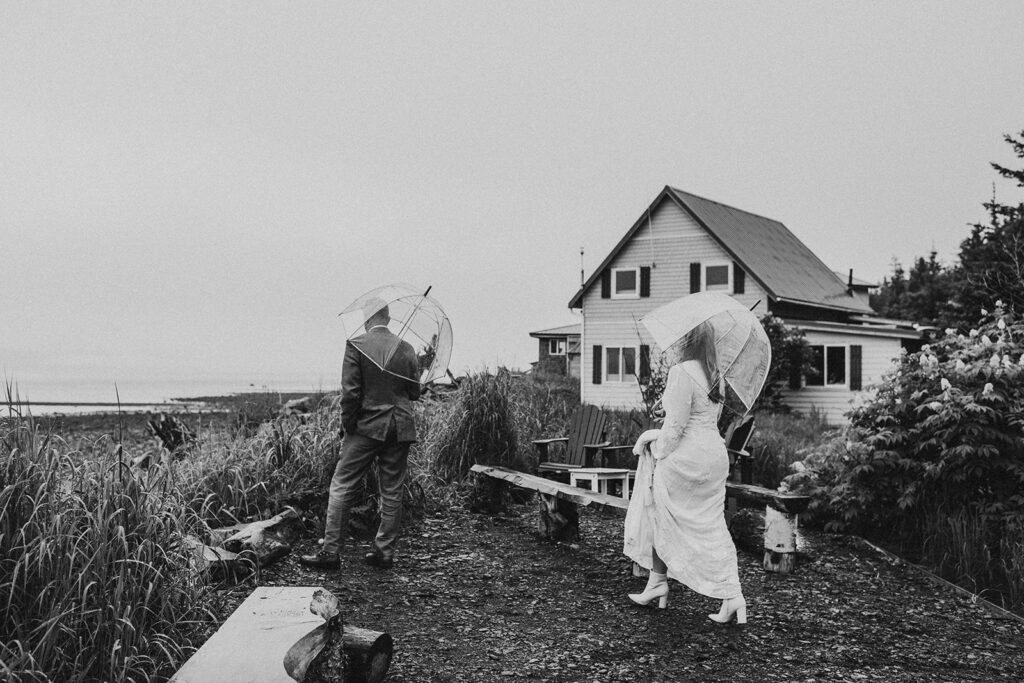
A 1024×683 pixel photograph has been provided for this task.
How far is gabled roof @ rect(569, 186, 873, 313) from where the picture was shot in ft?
88.5

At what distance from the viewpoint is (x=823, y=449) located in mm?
8656

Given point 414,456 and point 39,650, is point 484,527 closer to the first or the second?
point 414,456

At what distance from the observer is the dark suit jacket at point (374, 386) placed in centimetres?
643

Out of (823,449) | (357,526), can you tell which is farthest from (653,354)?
(357,526)

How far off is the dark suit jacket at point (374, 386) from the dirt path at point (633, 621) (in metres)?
1.11

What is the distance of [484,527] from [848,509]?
337 cm

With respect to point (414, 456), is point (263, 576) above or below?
below

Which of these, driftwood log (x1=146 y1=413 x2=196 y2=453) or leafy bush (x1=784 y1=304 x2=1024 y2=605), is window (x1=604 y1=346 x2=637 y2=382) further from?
leafy bush (x1=784 y1=304 x2=1024 y2=605)

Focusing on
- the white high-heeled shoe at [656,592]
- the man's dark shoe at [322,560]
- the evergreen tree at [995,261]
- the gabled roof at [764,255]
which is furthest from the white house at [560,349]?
the white high-heeled shoe at [656,592]

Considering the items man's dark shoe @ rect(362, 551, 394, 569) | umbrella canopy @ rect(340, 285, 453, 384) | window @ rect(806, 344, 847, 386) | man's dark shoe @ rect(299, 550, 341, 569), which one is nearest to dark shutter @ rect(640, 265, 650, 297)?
window @ rect(806, 344, 847, 386)

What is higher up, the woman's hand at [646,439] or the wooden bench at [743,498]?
the woman's hand at [646,439]

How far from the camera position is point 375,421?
6457 millimetres

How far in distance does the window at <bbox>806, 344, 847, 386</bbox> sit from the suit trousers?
21064 millimetres

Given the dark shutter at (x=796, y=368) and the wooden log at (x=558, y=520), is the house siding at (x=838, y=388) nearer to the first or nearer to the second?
the dark shutter at (x=796, y=368)
